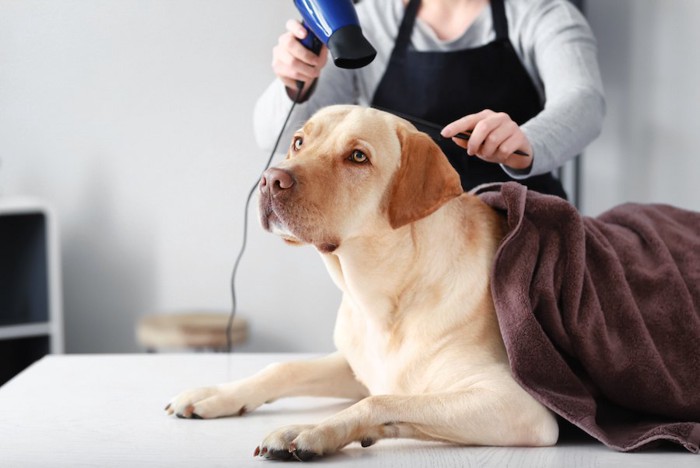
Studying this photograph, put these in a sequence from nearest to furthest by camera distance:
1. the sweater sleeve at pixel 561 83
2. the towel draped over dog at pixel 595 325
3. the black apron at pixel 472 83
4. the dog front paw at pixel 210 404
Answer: the towel draped over dog at pixel 595 325 < the dog front paw at pixel 210 404 < the sweater sleeve at pixel 561 83 < the black apron at pixel 472 83

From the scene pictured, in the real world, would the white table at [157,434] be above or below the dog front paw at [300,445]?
below

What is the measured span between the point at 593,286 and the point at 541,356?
12cm

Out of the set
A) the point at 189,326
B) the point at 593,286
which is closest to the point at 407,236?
the point at 593,286

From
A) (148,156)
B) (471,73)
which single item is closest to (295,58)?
(471,73)

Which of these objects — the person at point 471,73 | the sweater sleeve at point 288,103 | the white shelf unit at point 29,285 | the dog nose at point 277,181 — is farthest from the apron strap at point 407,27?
the white shelf unit at point 29,285

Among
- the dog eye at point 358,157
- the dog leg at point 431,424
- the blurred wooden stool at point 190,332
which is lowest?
the blurred wooden stool at point 190,332

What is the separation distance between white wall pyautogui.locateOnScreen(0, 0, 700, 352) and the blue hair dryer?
1686 millimetres

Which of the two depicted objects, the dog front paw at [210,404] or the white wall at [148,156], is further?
the white wall at [148,156]

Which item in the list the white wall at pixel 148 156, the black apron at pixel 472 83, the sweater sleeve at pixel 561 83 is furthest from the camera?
the white wall at pixel 148 156

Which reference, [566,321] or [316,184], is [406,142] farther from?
[566,321]

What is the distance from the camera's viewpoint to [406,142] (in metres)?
1.05

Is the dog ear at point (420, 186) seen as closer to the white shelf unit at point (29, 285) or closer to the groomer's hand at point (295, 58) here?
the groomer's hand at point (295, 58)

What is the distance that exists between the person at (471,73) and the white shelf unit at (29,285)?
1222mm

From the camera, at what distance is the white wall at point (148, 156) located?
2.75 meters
